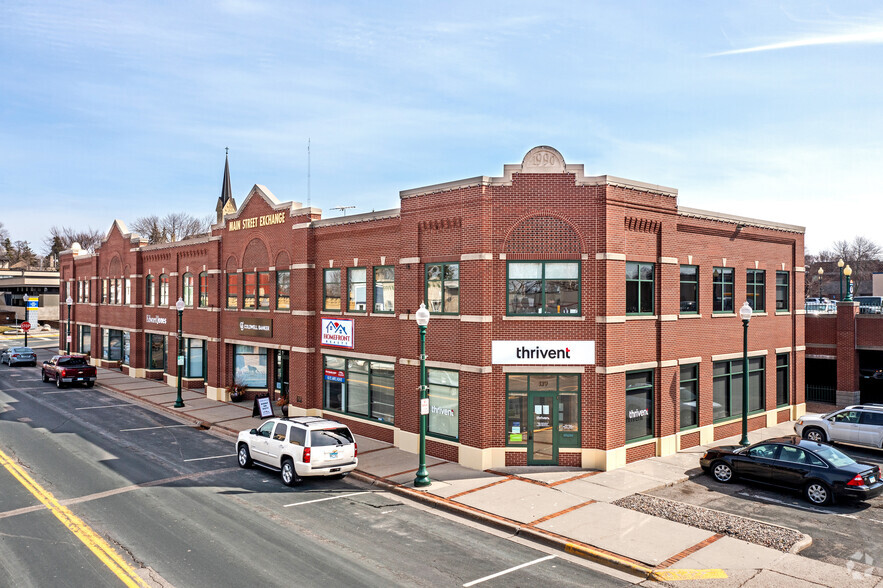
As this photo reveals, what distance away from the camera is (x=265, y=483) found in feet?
58.7

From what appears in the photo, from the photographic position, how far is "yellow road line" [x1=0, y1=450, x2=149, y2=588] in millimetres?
11297

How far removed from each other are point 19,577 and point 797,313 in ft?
98.3

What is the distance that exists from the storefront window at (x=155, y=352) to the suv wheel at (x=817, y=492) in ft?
120

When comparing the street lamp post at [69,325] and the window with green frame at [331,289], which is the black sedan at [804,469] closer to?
the window with green frame at [331,289]

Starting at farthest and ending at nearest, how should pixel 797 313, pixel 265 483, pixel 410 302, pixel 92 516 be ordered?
pixel 797 313, pixel 410 302, pixel 265 483, pixel 92 516

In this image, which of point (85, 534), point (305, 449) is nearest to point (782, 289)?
point (305, 449)

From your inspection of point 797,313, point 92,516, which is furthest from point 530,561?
point 797,313

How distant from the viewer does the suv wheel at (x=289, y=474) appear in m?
17.5

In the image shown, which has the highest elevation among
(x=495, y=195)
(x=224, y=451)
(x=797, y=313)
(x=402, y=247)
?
(x=495, y=195)

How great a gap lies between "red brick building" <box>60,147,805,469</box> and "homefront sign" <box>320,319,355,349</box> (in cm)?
9

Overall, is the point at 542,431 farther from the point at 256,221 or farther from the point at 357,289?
the point at 256,221

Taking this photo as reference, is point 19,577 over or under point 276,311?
under

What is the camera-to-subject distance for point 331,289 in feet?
85.5

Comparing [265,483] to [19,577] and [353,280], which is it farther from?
[353,280]
